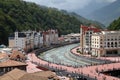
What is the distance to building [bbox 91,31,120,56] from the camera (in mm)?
72938

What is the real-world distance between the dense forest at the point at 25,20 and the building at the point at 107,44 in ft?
81.3

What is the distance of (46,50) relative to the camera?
91.2 metres

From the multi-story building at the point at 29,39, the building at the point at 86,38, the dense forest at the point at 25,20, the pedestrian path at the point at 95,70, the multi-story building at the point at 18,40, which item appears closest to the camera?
the pedestrian path at the point at 95,70

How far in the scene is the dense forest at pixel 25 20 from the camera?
96.9 metres

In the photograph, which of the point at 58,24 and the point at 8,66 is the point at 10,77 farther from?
the point at 58,24

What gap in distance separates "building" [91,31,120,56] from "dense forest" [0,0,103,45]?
2478 cm

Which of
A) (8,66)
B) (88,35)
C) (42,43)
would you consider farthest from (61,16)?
(8,66)

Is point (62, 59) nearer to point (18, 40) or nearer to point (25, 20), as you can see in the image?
point (18, 40)

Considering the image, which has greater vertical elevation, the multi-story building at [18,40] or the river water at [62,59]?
the multi-story building at [18,40]

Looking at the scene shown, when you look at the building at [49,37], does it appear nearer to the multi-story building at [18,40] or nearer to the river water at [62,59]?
the river water at [62,59]

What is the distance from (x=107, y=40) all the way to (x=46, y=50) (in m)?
22.2

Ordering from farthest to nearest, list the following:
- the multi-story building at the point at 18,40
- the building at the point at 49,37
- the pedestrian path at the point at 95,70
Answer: the building at the point at 49,37, the multi-story building at the point at 18,40, the pedestrian path at the point at 95,70

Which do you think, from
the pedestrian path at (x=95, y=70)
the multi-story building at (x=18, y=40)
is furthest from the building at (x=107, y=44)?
the multi-story building at (x=18, y=40)

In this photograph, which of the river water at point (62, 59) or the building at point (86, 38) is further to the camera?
the building at point (86, 38)
